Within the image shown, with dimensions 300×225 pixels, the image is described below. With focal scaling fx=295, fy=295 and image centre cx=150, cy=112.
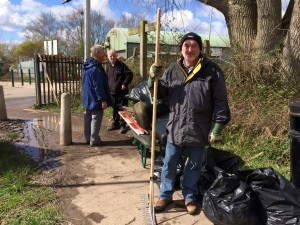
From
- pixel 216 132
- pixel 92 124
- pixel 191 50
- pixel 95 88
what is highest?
pixel 191 50

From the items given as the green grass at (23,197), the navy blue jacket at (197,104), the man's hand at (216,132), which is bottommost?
the green grass at (23,197)

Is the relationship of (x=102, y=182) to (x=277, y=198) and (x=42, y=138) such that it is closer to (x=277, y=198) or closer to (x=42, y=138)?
(x=277, y=198)

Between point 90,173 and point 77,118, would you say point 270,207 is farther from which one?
point 77,118

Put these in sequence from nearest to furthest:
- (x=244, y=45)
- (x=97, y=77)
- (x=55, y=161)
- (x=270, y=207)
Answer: (x=270, y=207), (x=55, y=161), (x=97, y=77), (x=244, y=45)

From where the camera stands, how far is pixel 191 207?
3346 millimetres

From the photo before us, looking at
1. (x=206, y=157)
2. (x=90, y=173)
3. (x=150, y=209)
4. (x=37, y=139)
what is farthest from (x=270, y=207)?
(x=37, y=139)

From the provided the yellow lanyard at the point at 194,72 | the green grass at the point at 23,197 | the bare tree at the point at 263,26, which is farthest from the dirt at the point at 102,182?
the bare tree at the point at 263,26

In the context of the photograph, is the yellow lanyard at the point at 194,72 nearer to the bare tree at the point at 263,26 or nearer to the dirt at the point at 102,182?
the dirt at the point at 102,182

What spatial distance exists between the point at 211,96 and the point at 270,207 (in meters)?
1.22

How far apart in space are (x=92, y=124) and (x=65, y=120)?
57 centimetres

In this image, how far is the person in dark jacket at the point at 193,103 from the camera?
120 inches

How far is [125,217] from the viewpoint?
3268mm

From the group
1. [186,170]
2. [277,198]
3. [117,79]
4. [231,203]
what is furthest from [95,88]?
[277,198]

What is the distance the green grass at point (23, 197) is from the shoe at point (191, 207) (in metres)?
1.41
